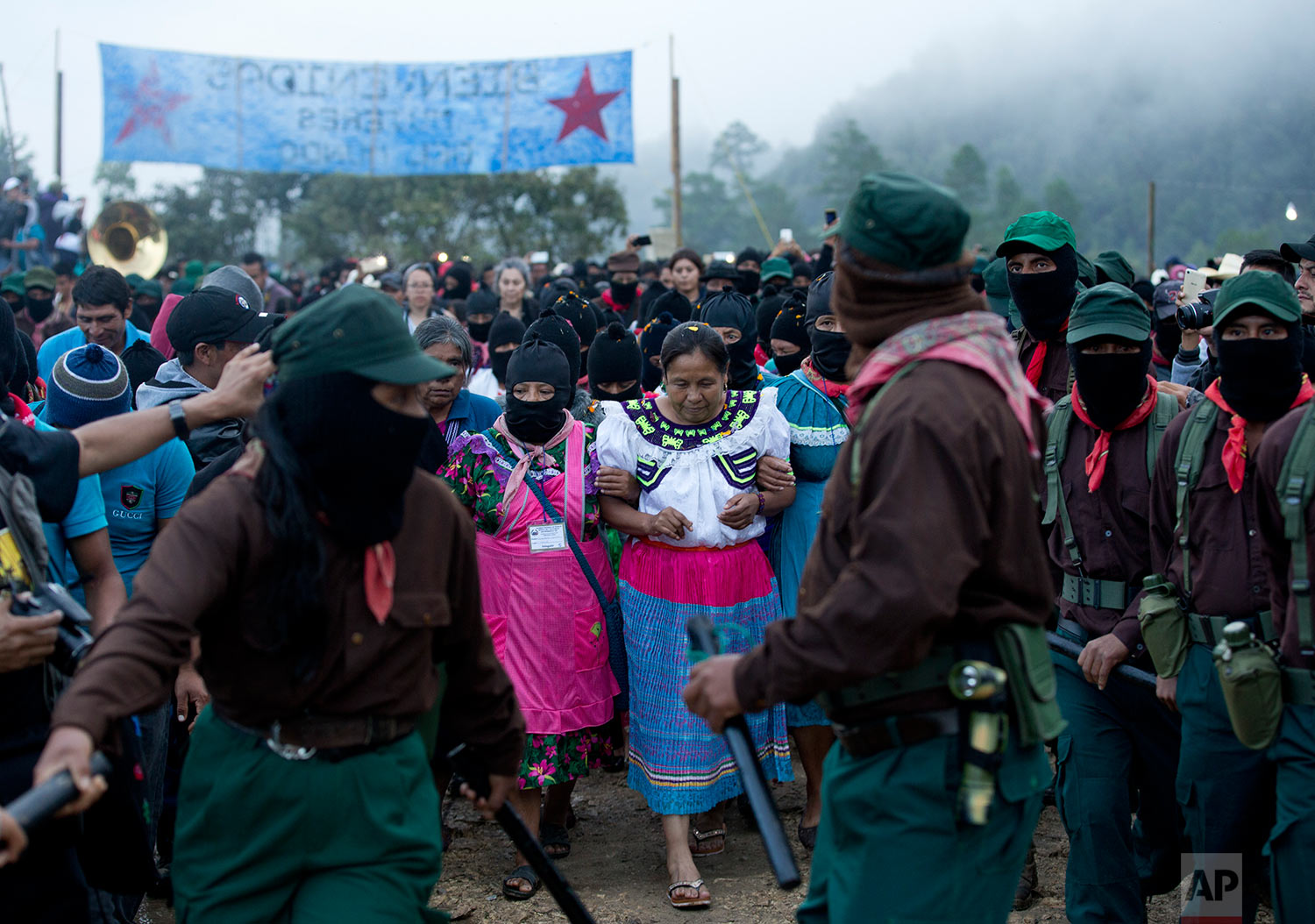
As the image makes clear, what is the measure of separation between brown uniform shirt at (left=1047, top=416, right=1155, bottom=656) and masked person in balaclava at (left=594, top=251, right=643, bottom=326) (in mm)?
7659

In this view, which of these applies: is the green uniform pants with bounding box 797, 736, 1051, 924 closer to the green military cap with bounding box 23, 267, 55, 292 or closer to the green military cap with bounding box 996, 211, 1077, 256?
the green military cap with bounding box 996, 211, 1077, 256

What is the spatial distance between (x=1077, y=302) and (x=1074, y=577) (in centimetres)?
104

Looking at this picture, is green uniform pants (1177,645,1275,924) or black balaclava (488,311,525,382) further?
black balaclava (488,311,525,382)

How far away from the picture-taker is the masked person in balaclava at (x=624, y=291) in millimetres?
12078

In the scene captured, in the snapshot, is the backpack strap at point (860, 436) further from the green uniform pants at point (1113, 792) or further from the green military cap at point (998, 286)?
the green military cap at point (998, 286)

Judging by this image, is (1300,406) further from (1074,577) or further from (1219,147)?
(1219,147)

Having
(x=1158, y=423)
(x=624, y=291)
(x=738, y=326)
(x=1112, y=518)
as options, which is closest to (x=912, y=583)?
(x=1112, y=518)

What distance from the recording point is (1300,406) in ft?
12.4

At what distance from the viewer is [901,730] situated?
2.72m

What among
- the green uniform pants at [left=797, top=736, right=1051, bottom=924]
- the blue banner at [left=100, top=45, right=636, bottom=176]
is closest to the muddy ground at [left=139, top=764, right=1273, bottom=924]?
the green uniform pants at [left=797, top=736, right=1051, bottom=924]

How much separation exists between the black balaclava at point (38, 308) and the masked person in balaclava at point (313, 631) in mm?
10929

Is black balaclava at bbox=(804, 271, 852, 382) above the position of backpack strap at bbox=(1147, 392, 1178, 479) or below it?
above

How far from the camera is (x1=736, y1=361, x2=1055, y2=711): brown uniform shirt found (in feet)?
8.14

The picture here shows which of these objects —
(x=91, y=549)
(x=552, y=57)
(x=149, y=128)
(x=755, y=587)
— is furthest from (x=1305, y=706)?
(x=149, y=128)
